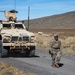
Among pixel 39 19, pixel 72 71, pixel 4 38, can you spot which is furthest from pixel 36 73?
pixel 39 19

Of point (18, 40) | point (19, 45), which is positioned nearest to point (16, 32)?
point (18, 40)

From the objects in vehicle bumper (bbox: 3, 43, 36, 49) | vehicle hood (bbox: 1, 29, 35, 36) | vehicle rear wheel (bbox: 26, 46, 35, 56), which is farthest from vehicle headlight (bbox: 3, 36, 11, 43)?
vehicle rear wheel (bbox: 26, 46, 35, 56)

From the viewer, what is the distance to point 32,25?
493ft

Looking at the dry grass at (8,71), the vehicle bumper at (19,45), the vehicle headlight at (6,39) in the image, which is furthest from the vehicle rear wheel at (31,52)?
the dry grass at (8,71)

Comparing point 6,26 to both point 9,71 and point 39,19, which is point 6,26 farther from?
point 39,19

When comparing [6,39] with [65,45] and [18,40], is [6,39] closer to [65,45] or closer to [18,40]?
[18,40]

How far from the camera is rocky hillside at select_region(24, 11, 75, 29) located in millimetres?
131625

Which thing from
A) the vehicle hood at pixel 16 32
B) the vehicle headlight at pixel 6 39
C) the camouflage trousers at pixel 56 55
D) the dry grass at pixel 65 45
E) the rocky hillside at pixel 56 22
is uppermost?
the rocky hillside at pixel 56 22

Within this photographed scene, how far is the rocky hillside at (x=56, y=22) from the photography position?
13162cm

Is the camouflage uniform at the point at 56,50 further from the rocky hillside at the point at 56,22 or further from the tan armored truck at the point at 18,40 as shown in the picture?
the rocky hillside at the point at 56,22

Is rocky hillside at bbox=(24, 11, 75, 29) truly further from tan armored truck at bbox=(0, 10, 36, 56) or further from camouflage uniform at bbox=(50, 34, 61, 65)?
camouflage uniform at bbox=(50, 34, 61, 65)

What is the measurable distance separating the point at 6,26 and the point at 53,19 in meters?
123

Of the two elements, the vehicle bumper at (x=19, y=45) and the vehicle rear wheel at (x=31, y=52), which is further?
the vehicle rear wheel at (x=31, y=52)

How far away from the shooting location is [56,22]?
460 feet
